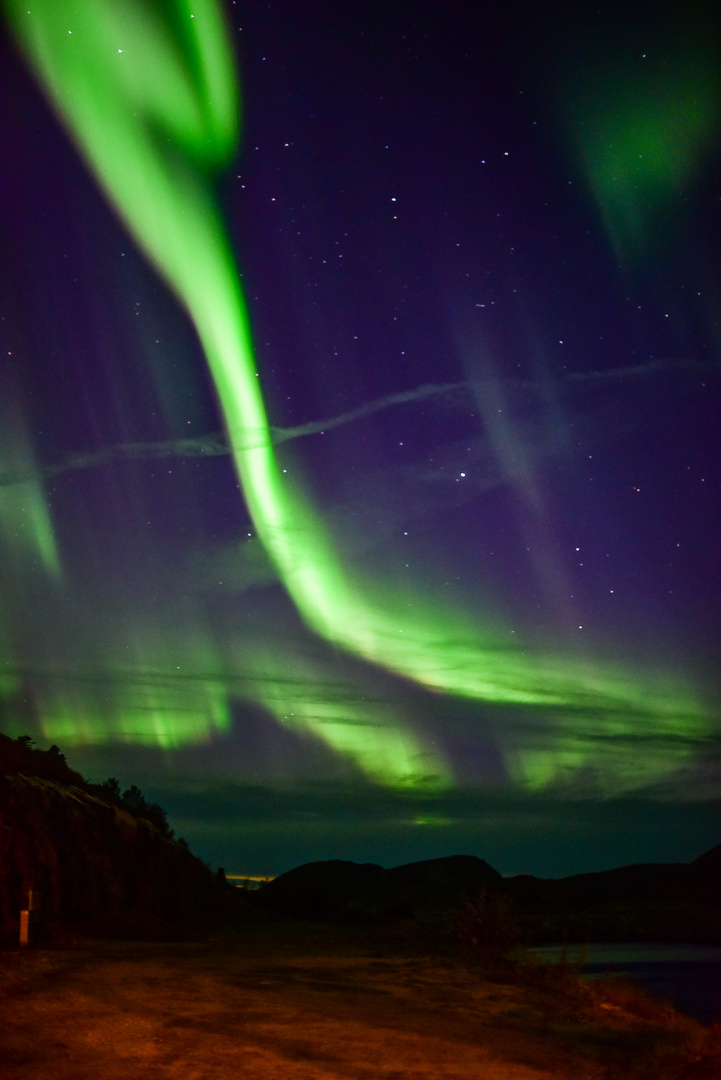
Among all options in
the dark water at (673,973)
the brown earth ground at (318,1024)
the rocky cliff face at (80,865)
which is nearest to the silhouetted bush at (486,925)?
the dark water at (673,973)

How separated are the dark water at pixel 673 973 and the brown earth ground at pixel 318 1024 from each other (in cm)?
627

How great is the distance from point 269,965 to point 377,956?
4871 mm

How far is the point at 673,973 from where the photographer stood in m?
44.6

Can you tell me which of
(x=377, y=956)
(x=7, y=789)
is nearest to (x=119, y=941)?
(x=7, y=789)

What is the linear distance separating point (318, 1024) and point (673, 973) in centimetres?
3819

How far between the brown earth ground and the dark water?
627 cm

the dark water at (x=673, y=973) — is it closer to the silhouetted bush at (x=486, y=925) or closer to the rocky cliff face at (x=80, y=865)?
the silhouetted bush at (x=486, y=925)

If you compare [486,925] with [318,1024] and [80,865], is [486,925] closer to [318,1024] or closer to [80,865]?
[80,865]

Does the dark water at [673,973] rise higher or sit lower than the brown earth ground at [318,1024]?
lower

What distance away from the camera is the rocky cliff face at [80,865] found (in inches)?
1031

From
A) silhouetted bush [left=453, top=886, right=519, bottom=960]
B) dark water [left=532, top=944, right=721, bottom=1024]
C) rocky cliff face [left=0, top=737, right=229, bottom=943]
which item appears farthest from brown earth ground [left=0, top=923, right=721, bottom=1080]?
silhouetted bush [left=453, top=886, right=519, bottom=960]

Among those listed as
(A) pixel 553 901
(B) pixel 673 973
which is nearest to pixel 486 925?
(B) pixel 673 973

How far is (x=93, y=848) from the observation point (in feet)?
110

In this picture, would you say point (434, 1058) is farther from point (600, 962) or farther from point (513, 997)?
point (600, 962)
